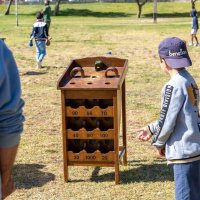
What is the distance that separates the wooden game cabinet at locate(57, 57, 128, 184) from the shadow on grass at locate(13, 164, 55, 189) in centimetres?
28

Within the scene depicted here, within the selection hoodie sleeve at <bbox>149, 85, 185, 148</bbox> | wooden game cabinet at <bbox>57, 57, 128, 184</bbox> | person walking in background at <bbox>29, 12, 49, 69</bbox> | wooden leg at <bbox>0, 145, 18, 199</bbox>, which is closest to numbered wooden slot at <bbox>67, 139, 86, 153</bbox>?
wooden game cabinet at <bbox>57, 57, 128, 184</bbox>

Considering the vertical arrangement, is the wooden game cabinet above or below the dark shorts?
below

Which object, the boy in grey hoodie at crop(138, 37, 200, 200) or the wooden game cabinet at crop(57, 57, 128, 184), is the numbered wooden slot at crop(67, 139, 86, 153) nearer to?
the wooden game cabinet at crop(57, 57, 128, 184)

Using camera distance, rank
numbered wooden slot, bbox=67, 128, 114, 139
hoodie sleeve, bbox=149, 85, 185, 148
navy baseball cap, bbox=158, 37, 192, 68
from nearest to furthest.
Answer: hoodie sleeve, bbox=149, 85, 185, 148 → navy baseball cap, bbox=158, 37, 192, 68 → numbered wooden slot, bbox=67, 128, 114, 139

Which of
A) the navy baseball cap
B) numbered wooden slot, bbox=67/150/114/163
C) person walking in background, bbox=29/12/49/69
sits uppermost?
the navy baseball cap

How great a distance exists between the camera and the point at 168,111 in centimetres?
414

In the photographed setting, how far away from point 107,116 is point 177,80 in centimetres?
178

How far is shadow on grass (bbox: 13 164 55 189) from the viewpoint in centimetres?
602

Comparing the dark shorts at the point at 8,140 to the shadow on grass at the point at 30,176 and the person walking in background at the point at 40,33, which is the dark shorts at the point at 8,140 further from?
the person walking in background at the point at 40,33

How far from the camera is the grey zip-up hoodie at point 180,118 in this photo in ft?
13.5

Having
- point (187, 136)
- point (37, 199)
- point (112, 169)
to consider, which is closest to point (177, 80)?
point (187, 136)

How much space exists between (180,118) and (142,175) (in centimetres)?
219

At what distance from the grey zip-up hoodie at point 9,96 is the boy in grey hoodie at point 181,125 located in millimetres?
1940

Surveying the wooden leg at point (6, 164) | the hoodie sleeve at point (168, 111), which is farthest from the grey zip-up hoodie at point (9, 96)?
the hoodie sleeve at point (168, 111)
